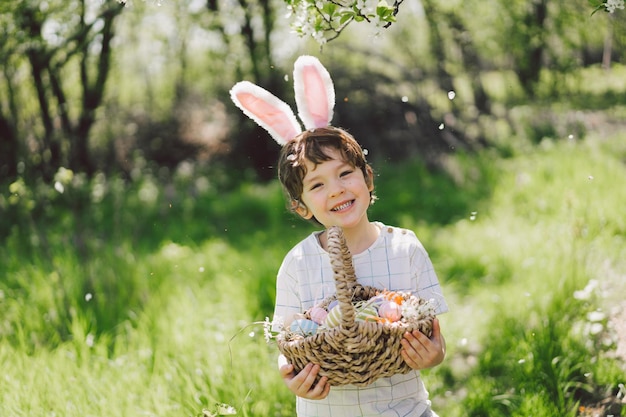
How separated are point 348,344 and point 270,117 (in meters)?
0.84

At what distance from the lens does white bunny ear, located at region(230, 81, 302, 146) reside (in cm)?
205

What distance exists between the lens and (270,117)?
81.3 inches

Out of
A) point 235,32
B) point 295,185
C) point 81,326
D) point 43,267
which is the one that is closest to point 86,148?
point 235,32

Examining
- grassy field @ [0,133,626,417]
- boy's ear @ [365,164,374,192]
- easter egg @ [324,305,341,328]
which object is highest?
boy's ear @ [365,164,374,192]

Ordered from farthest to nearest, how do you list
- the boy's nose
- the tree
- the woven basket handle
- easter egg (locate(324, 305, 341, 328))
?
1. the tree
2. the boy's nose
3. easter egg (locate(324, 305, 341, 328))
4. the woven basket handle

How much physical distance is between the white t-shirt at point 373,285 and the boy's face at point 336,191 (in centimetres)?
13

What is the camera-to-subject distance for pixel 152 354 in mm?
2961

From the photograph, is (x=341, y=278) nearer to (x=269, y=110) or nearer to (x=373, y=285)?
(x=373, y=285)

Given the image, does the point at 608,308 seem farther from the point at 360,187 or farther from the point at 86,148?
the point at 86,148

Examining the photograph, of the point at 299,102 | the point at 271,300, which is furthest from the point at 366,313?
the point at 271,300

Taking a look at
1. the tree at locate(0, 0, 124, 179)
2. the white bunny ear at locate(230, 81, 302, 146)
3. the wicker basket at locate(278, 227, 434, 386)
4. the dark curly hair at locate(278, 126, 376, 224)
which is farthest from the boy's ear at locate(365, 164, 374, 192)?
the tree at locate(0, 0, 124, 179)

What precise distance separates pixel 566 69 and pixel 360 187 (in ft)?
19.5

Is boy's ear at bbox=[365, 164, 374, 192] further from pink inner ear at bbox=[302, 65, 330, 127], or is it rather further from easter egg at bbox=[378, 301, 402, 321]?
easter egg at bbox=[378, 301, 402, 321]

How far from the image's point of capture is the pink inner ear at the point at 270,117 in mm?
2059
